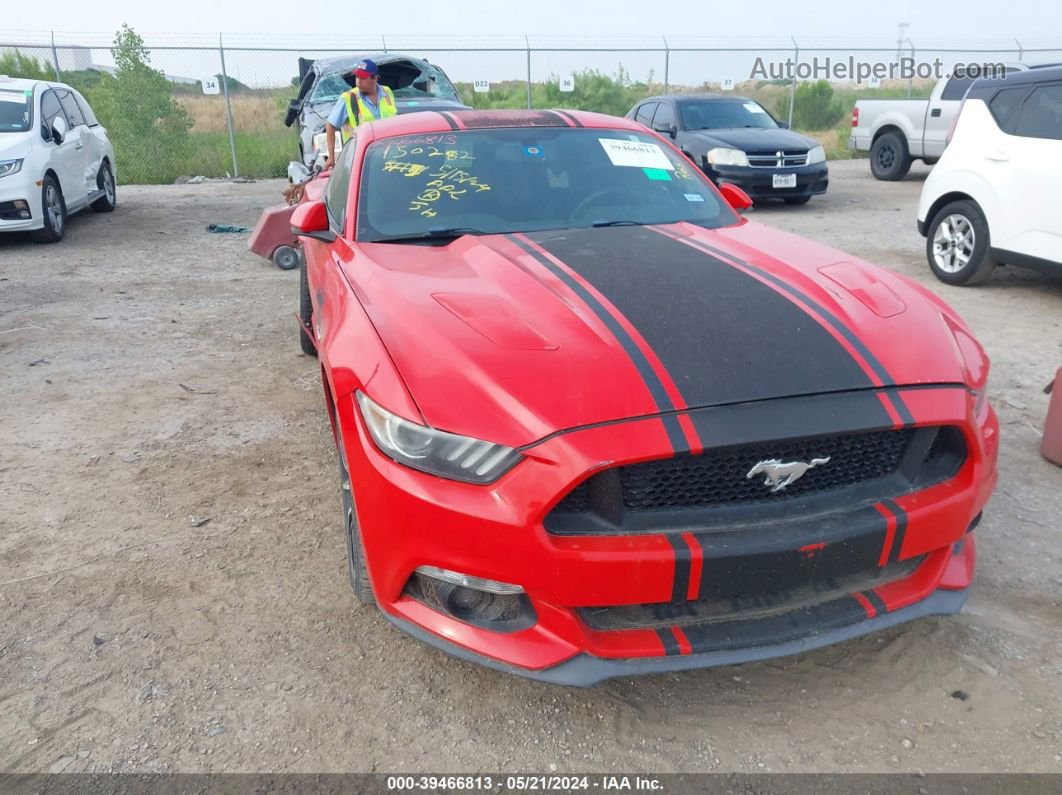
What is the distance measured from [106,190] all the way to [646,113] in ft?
25.1

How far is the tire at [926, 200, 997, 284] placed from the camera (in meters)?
6.53

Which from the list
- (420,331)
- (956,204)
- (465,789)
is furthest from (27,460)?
(956,204)

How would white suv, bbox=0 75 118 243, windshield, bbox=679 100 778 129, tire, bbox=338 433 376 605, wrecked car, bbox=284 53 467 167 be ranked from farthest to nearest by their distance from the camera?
windshield, bbox=679 100 778 129 → wrecked car, bbox=284 53 467 167 → white suv, bbox=0 75 118 243 → tire, bbox=338 433 376 605

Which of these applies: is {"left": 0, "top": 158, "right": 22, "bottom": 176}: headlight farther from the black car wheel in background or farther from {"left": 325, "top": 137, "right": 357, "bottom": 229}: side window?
Answer: the black car wheel in background

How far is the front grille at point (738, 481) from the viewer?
1968 mm

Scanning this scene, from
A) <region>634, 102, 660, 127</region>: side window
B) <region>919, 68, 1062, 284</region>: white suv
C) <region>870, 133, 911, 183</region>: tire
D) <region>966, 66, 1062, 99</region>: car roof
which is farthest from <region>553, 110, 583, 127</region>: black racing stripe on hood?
<region>870, 133, 911, 183</region>: tire

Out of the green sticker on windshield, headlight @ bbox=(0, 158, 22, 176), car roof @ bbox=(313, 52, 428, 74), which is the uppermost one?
car roof @ bbox=(313, 52, 428, 74)

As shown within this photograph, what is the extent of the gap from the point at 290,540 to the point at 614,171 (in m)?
2.05

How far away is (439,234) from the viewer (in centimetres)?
324

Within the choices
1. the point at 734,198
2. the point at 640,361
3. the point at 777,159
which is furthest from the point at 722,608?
the point at 777,159

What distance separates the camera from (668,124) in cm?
1177

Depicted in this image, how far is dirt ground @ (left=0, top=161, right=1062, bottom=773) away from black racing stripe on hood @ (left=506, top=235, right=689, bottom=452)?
0.85 meters

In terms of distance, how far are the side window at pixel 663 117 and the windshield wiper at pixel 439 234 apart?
927 centimetres

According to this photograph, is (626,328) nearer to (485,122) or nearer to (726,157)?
(485,122)
